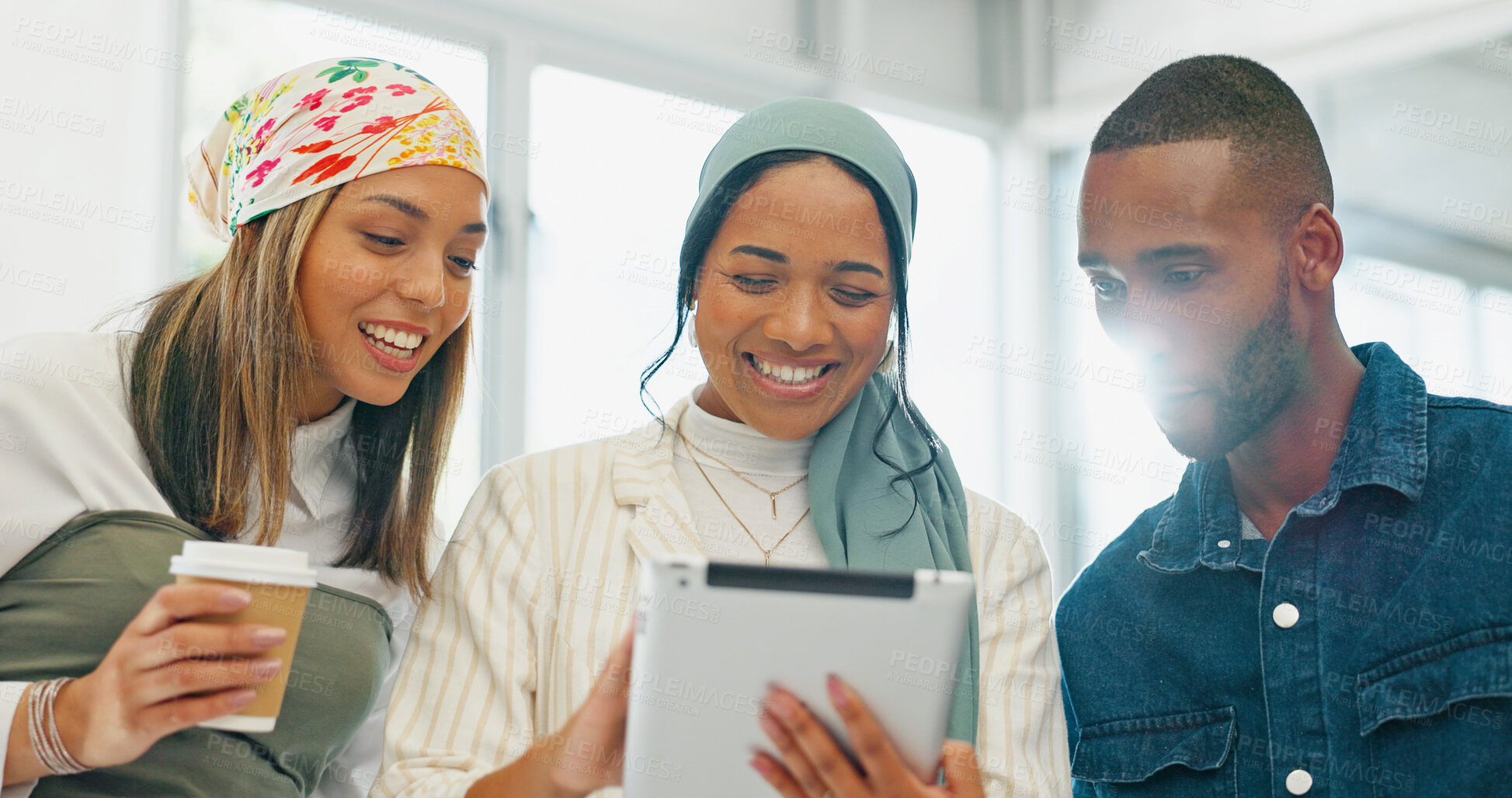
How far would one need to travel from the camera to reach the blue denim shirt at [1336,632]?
5.33 feet

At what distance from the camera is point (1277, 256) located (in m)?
1.82

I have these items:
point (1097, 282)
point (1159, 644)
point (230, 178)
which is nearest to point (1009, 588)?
point (1159, 644)

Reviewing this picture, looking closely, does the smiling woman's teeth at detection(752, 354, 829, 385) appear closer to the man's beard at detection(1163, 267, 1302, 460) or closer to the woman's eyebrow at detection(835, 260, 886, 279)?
the woman's eyebrow at detection(835, 260, 886, 279)

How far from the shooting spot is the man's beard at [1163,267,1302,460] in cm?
181

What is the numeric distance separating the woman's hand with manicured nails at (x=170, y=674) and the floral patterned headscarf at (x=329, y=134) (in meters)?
0.71

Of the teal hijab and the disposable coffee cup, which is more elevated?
the teal hijab

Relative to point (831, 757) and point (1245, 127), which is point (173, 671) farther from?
point (1245, 127)

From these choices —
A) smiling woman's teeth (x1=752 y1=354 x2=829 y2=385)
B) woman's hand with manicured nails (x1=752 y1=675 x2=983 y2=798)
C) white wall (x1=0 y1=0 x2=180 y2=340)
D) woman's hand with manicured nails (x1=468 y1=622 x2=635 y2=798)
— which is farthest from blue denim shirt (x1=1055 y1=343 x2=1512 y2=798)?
white wall (x1=0 y1=0 x2=180 y2=340)

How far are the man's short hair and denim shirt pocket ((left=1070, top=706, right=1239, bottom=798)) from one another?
79 cm

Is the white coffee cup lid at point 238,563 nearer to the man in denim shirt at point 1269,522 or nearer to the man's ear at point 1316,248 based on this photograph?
the man in denim shirt at point 1269,522

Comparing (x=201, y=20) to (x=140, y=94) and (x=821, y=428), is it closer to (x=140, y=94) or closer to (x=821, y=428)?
(x=140, y=94)

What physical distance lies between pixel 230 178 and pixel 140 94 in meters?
1.93

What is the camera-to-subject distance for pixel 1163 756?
179 cm

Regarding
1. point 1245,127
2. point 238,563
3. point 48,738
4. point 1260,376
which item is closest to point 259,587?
point 238,563
